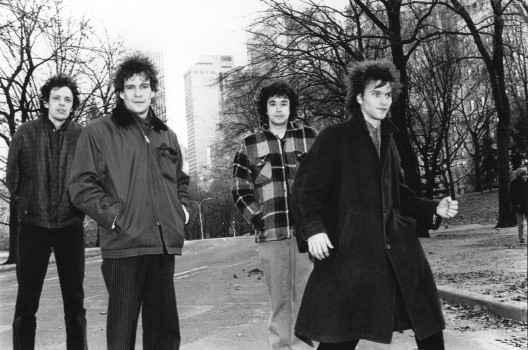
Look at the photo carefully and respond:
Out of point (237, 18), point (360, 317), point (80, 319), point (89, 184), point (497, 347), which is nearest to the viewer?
point (360, 317)

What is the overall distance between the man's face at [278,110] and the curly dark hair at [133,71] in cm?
100

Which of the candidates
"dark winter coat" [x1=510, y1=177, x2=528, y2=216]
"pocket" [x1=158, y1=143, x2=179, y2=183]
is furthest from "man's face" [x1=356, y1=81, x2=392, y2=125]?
"dark winter coat" [x1=510, y1=177, x2=528, y2=216]

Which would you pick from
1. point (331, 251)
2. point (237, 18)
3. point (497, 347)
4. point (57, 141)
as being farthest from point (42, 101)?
point (237, 18)

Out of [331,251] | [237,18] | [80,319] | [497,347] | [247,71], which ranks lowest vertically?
[497,347]

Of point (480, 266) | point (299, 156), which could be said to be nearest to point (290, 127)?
point (299, 156)

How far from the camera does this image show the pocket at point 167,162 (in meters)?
3.65

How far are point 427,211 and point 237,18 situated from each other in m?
16.7

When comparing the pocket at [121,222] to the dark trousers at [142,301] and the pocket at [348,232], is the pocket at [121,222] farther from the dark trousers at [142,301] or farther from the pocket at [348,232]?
the pocket at [348,232]

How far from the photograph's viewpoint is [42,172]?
14.5ft

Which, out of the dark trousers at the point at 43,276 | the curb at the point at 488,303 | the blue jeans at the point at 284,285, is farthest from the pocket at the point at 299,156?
the curb at the point at 488,303

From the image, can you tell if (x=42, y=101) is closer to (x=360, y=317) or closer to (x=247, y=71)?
(x=360, y=317)

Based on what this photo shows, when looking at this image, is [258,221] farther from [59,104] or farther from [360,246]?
[59,104]

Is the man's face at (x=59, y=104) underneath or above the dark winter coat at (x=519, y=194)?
above

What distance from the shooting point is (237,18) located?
19219mm
